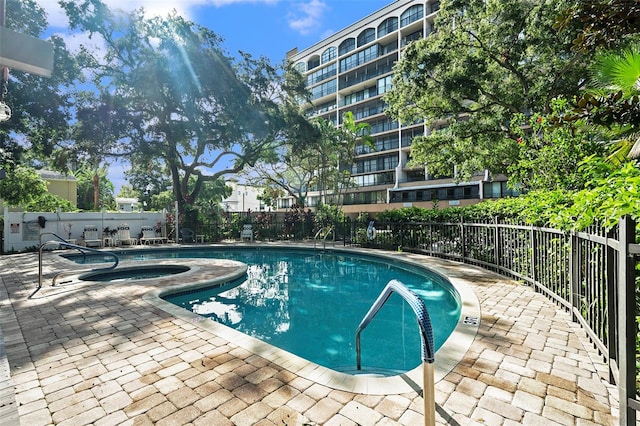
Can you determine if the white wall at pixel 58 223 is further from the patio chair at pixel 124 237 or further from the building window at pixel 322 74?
the building window at pixel 322 74

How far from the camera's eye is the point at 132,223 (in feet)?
55.8

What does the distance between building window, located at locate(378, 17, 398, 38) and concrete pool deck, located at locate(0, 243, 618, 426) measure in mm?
41634

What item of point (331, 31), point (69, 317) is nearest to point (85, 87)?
point (69, 317)

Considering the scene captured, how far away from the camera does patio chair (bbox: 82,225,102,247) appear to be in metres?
14.9

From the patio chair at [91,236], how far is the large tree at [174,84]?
4376mm

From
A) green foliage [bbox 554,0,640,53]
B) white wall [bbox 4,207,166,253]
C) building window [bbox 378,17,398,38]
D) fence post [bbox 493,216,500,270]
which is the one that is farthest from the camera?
building window [bbox 378,17,398,38]

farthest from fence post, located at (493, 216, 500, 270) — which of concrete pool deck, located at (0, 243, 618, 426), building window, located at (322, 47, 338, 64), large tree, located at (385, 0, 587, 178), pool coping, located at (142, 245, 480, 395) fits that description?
building window, located at (322, 47, 338, 64)

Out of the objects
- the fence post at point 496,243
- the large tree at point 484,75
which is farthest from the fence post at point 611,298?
the large tree at point 484,75

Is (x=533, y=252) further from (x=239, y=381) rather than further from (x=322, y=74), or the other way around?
(x=322, y=74)

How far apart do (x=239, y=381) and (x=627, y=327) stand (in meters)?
2.93

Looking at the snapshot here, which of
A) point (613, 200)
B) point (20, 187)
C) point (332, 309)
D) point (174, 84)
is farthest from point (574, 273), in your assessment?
point (20, 187)

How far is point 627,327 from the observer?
1.91 meters

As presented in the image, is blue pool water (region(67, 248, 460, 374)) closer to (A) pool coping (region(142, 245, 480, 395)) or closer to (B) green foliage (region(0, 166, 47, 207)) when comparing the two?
(A) pool coping (region(142, 245, 480, 395))

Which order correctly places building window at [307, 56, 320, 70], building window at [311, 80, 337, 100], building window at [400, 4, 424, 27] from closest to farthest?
building window at [400, 4, 424, 27] → building window at [311, 80, 337, 100] → building window at [307, 56, 320, 70]
